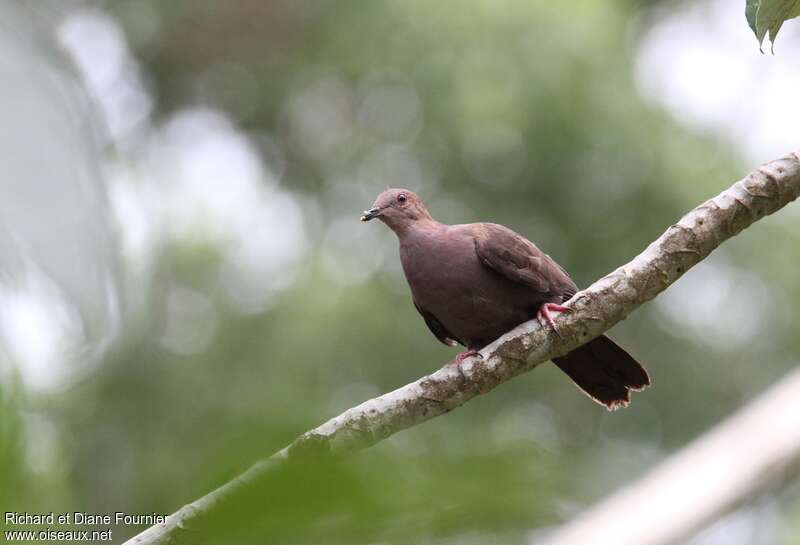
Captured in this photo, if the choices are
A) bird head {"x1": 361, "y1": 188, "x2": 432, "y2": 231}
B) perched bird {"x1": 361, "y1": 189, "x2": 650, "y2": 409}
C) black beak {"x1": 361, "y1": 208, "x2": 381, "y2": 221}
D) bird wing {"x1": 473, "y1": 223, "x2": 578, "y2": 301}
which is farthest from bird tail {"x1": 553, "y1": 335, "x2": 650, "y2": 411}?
black beak {"x1": 361, "y1": 208, "x2": 381, "y2": 221}

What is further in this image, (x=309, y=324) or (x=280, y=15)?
(x=280, y=15)

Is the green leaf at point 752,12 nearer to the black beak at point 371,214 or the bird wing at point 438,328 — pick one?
the bird wing at point 438,328

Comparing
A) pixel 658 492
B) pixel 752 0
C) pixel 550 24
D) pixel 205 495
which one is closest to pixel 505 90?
pixel 550 24

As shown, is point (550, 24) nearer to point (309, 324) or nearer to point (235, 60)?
point (309, 324)

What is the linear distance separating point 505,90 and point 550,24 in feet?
2.53

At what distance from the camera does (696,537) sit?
140 inches

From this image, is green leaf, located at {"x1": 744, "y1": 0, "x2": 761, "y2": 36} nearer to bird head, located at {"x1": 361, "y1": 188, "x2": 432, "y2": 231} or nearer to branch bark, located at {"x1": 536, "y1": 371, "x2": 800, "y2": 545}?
branch bark, located at {"x1": 536, "y1": 371, "x2": 800, "y2": 545}

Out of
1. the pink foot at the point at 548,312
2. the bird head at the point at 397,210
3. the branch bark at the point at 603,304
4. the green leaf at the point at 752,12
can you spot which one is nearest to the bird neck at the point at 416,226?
the bird head at the point at 397,210

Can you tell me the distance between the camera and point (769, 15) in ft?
7.29

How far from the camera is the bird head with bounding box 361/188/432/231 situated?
5.02 metres

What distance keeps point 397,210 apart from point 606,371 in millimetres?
1320

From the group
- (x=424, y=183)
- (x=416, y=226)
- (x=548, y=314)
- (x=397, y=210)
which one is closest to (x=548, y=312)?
(x=548, y=314)

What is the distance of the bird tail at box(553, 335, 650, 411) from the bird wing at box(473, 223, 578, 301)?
0.28 meters

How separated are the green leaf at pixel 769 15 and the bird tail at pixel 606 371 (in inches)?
88.9
